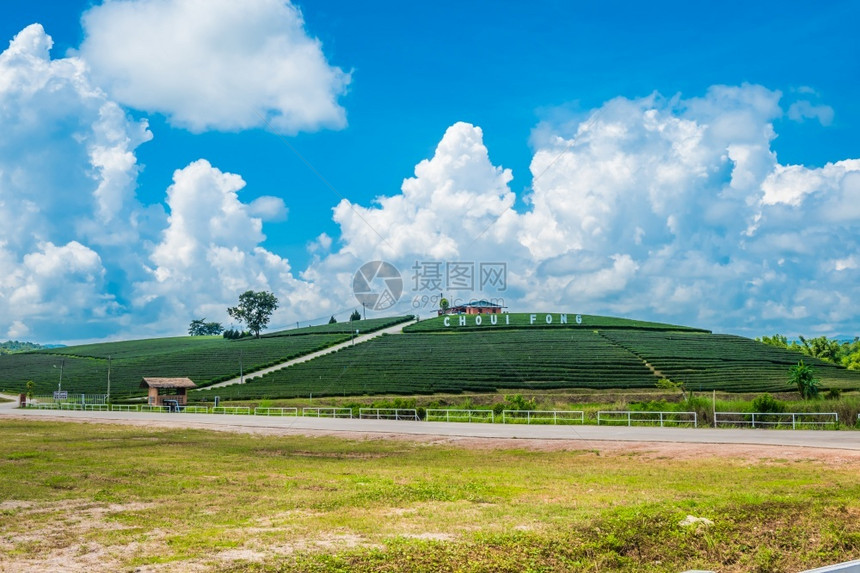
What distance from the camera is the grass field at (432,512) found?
8.91m

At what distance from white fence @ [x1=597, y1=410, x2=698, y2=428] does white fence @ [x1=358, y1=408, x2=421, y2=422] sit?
42.8 feet

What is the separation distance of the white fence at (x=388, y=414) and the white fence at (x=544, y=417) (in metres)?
6.67

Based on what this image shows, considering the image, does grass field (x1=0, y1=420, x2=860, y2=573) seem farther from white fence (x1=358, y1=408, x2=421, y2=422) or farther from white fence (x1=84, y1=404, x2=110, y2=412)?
white fence (x1=84, y1=404, x2=110, y2=412)

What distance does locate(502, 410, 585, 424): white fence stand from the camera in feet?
129

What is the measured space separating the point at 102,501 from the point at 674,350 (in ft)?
317

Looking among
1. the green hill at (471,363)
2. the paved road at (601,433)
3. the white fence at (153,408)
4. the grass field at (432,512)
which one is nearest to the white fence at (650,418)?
the paved road at (601,433)

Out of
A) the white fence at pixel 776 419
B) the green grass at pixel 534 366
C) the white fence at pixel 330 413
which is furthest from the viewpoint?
the green grass at pixel 534 366

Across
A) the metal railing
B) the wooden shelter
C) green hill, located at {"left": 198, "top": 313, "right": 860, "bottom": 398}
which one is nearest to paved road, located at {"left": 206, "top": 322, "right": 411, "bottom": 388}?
green hill, located at {"left": 198, "top": 313, "right": 860, "bottom": 398}

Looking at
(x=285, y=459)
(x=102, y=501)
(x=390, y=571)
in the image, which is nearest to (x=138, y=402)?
(x=285, y=459)

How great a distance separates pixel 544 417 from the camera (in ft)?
135

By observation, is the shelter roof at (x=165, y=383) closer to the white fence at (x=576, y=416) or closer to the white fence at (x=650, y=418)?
the white fence at (x=576, y=416)

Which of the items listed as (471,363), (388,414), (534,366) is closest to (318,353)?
(471,363)

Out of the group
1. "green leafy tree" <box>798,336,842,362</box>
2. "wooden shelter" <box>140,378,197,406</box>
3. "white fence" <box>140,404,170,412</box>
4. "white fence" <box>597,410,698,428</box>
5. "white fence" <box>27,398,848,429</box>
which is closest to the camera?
"white fence" <box>27,398,848,429</box>

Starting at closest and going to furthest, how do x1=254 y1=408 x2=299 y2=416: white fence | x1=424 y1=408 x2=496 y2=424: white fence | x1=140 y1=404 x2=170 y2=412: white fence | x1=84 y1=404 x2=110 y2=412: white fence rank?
x1=424 y1=408 x2=496 y2=424: white fence → x1=254 y1=408 x2=299 y2=416: white fence → x1=140 y1=404 x2=170 y2=412: white fence → x1=84 y1=404 x2=110 y2=412: white fence
